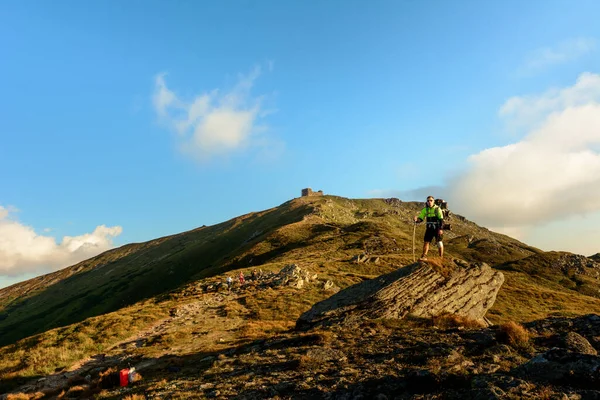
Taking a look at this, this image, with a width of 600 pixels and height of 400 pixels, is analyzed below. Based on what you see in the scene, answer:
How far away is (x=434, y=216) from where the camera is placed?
850 inches

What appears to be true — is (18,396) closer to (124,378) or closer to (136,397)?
(124,378)

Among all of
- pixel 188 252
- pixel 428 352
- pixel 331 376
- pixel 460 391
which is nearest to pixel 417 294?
pixel 428 352

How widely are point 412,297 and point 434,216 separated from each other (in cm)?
561

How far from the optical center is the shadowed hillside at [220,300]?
23.9 metres

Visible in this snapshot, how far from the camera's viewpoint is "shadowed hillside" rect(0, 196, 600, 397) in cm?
2386

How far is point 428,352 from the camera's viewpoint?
39.0 feet

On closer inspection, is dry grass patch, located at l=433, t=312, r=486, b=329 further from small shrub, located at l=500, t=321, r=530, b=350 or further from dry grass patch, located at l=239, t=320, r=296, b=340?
dry grass patch, located at l=239, t=320, r=296, b=340

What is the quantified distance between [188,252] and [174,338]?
13764cm

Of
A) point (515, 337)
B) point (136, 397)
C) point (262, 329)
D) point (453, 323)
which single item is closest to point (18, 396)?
point (136, 397)

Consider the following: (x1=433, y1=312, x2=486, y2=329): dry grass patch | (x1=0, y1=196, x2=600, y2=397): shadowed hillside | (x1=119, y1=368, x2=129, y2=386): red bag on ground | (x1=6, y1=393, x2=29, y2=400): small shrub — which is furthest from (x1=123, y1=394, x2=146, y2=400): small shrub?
(x1=433, y1=312, x2=486, y2=329): dry grass patch

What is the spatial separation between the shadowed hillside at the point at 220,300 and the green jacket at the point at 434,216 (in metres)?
7.62

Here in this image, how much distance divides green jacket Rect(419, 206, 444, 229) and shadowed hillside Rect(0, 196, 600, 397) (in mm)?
7621

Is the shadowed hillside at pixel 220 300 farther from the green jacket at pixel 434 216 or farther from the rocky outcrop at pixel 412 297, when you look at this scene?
the green jacket at pixel 434 216

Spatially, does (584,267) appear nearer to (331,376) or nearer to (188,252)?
(331,376)
